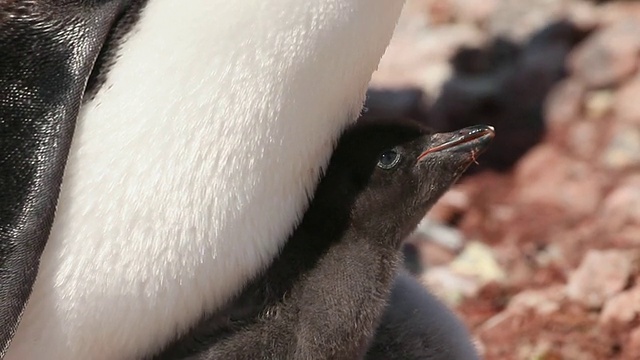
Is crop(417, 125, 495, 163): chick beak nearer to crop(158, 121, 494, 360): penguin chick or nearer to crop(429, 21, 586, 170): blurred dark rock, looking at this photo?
crop(158, 121, 494, 360): penguin chick

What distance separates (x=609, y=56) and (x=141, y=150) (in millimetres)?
3777

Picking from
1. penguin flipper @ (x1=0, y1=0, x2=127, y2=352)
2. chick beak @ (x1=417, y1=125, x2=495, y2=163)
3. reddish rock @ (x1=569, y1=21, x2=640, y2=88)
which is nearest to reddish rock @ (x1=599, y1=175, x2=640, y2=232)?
reddish rock @ (x1=569, y1=21, x2=640, y2=88)

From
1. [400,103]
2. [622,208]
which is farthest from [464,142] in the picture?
[400,103]

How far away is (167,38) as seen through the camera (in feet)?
9.86

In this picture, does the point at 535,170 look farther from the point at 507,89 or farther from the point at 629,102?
the point at 507,89

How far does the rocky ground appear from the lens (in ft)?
14.0

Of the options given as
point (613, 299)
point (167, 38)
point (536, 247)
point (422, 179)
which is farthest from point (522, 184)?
point (167, 38)

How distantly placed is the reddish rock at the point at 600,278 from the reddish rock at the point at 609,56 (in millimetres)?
1941

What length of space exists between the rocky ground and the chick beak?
1067 millimetres

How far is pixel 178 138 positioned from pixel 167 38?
0.78 ft

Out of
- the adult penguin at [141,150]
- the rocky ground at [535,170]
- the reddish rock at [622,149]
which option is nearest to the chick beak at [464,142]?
the adult penguin at [141,150]

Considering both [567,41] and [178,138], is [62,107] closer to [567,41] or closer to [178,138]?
[178,138]

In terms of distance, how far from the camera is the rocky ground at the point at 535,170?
4273 mm

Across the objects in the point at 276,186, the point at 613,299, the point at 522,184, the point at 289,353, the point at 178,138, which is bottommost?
the point at 522,184
